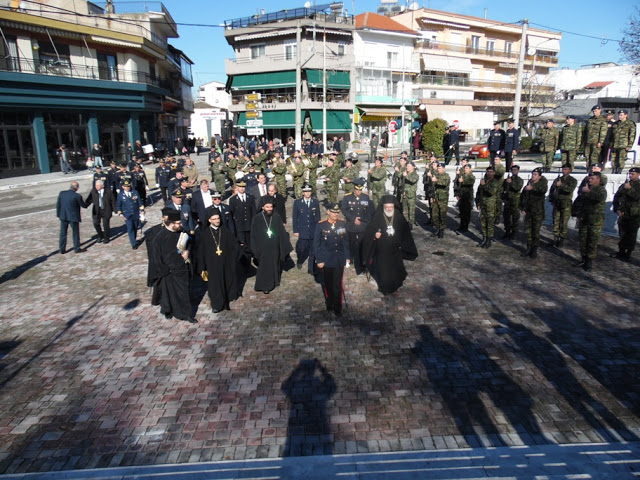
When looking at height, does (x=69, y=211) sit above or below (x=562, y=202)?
below

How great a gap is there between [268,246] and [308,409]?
4.13 metres

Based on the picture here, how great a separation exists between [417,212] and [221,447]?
1335cm

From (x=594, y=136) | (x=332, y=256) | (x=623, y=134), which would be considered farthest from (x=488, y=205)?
(x=623, y=134)

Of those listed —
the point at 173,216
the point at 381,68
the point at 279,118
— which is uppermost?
the point at 381,68

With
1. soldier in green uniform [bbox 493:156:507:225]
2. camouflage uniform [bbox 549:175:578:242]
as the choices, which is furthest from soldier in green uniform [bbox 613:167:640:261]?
soldier in green uniform [bbox 493:156:507:225]

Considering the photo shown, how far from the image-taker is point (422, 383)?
5590 millimetres

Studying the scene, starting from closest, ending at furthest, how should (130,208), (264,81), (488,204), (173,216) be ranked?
(173,216) → (488,204) → (130,208) → (264,81)

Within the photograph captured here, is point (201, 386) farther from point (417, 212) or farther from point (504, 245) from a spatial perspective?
point (417, 212)

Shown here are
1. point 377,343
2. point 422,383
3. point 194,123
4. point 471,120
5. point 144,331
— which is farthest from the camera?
point 194,123

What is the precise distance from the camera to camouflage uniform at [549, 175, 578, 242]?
418 inches

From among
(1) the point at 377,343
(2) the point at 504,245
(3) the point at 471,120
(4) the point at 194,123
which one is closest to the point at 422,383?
(1) the point at 377,343

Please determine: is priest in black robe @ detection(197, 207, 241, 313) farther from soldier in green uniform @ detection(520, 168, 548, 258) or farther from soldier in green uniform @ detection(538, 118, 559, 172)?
soldier in green uniform @ detection(538, 118, 559, 172)

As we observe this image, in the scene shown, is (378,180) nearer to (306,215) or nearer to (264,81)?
(306,215)

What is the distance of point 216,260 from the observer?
786 centimetres
